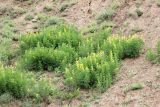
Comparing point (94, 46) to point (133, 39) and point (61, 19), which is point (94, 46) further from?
point (61, 19)

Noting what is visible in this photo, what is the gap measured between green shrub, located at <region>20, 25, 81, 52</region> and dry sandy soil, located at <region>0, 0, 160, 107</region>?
115 centimetres

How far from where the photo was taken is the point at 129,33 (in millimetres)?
11258

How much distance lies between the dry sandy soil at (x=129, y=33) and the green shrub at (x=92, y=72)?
0.22 metres

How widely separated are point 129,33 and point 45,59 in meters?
2.26

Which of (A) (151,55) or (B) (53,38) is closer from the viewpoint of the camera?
(A) (151,55)

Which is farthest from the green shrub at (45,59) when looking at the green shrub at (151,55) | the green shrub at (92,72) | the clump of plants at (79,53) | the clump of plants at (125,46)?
the green shrub at (151,55)

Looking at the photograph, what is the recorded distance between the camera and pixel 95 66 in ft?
30.8

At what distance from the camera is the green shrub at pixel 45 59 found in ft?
33.4

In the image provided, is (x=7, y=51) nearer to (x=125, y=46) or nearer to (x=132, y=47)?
(x=125, y=46)

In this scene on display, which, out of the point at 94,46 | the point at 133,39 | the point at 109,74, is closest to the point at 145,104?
the point at 109,74

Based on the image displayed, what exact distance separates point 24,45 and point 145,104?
397 centimetres

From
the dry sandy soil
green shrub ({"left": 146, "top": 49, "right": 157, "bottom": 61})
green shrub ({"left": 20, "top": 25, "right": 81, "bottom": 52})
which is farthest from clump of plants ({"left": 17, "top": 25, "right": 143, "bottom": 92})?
green shrub ({"left": 146, "top": 49, "right": 157, "bottom": 61})

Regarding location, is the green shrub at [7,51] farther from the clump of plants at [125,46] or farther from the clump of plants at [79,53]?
the clump of plants at [125,46]

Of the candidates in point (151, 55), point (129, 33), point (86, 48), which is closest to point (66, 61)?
point (86, 48)
